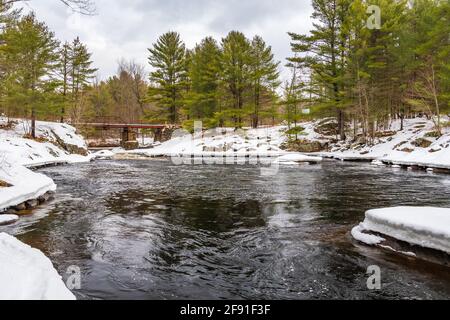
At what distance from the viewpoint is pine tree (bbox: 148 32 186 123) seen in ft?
137

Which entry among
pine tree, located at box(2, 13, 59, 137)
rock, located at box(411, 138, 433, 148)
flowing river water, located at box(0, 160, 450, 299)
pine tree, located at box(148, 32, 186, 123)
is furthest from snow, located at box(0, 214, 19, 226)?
pine tree, located at box(148, 32, 186, 123)

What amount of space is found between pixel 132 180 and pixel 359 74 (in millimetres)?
21631

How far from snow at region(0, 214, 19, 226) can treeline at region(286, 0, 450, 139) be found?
80.2 feet

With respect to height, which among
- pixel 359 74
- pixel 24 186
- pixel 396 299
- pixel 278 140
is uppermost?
pixel 359 74

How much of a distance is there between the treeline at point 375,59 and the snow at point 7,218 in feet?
80.2

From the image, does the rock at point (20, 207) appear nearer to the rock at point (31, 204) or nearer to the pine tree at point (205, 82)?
the rock at point (31, 204)

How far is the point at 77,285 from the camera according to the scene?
13.8 feet

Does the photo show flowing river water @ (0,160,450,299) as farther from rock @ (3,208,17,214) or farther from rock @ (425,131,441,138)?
rock @ (425,131,441,138)

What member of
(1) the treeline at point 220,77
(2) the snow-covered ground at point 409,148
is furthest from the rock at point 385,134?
(1) the treeline at point 220,77

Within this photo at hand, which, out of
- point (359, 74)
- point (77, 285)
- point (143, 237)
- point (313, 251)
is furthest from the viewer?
point (359, 74)

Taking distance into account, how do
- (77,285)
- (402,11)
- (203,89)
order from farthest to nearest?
(203,89) → (402,11) → (77,285)

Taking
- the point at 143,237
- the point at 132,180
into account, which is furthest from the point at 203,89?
the point at 143,237

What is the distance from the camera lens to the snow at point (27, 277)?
329 centimetres
